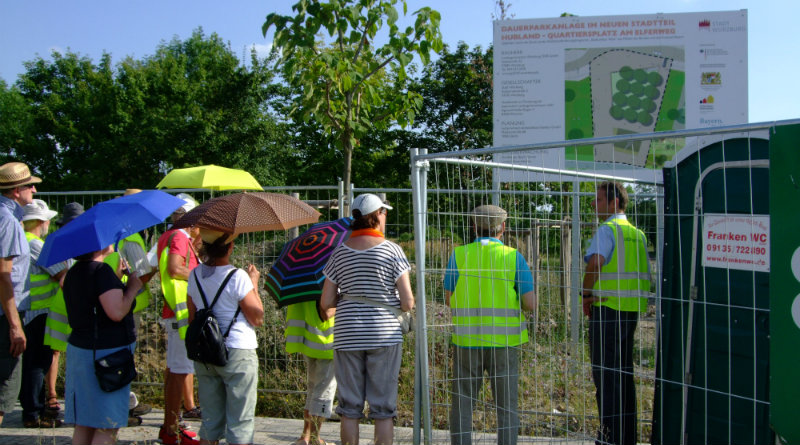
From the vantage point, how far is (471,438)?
14.2 feet

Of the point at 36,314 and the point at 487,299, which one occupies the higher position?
the point at 487,299

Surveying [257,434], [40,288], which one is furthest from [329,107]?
[257,434]

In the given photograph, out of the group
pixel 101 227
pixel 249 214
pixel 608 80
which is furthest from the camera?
pixel 608 80

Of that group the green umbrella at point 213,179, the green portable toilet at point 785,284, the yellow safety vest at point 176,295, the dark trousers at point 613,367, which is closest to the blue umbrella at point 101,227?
the yellow safety vest at point 176,295

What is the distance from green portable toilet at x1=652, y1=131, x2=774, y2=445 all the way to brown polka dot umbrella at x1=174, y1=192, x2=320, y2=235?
240 centimetres

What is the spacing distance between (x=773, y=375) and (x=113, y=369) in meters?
3.41

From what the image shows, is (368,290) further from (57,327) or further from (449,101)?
(449,101)

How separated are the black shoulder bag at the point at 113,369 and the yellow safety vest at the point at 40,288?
1603 mm

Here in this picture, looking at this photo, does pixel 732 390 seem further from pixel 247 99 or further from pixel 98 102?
pixel 98 102

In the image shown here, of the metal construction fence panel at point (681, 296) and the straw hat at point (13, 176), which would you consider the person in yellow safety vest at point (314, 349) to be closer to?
the metal construction fence panel at point (681, 296)

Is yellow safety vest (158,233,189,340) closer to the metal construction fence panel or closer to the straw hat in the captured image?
the straw hat

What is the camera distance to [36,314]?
16.9ft

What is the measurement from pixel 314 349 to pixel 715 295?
2589mm

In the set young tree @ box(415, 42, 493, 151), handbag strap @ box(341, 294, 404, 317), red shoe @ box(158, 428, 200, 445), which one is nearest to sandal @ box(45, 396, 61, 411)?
red shoe @ box(158, 428, 200, 445)
